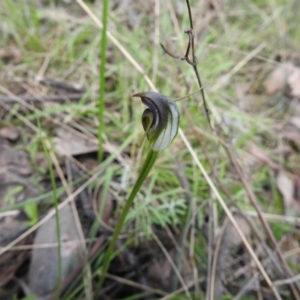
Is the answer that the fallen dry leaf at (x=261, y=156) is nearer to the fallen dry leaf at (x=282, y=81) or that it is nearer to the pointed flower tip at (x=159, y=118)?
the fallen dry leaf at (x=282, y=81)

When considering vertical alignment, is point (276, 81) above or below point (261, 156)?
above

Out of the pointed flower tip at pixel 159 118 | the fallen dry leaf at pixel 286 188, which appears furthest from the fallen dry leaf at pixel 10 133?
the fallen dry leaf at pixel 286 188

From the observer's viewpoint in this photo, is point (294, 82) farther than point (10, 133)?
Yes

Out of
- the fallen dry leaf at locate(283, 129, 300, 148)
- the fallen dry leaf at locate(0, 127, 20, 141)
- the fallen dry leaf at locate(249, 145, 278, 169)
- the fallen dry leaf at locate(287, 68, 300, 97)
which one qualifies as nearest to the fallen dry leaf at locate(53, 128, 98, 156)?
the fallen dry leaf at locate(0, 127, 20, 141)

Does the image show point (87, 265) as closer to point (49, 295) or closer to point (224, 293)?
point (49, 295)

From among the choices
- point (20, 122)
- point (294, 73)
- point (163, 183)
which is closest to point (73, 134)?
point (20, 122)

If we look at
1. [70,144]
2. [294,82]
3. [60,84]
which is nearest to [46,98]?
[60,84]

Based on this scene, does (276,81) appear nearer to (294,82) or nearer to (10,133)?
(294,82)

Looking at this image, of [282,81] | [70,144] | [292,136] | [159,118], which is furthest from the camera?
[282,81]

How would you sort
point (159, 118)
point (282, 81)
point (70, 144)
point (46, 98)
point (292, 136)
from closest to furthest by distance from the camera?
point (159, 118), point (70, 144), point (46, 98), point (292, 136), point (282, 81)

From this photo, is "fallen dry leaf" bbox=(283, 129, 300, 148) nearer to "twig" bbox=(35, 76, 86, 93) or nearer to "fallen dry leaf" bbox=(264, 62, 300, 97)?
"fallen dry leaf" bbox=(264, 62, 300, 97)
